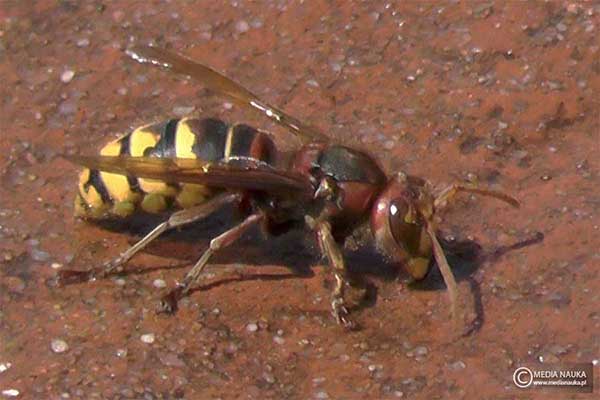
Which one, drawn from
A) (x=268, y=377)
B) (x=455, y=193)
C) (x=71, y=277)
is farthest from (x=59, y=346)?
(x=455, y=193)

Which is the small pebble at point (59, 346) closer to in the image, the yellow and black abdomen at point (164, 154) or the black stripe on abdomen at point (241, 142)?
the yellow and black abdomen at point (164, 154)

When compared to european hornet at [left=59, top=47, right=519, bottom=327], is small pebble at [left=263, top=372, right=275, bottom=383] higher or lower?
lower

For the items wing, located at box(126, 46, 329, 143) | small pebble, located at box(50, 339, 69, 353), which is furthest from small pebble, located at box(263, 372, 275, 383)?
wing, located at box(126, 46, 329, 143)

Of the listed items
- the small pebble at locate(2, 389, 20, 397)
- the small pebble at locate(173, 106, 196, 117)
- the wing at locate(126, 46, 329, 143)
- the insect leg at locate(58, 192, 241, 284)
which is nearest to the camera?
the small pebble at locate(2, 389, 20, 397)

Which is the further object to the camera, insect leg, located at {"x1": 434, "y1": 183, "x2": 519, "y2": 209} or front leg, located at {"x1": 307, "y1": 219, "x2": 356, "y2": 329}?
insect leg, located at {"x1": 434, "y1": 183, "x2": 519, "y2": 209}

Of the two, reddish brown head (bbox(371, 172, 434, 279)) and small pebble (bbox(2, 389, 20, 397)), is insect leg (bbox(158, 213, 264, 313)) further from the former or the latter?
small pebble (bbox(2, 389, 20, 397))

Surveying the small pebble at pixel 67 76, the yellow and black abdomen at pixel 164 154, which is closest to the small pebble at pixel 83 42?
the small pebble at pixel 67 76
